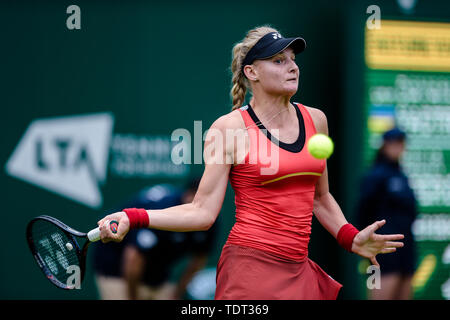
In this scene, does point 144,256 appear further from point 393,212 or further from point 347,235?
point 393,212

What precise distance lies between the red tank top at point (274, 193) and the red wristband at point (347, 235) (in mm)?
181

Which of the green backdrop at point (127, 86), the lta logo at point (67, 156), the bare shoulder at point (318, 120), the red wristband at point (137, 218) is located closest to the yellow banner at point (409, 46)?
the green backdrop at point (127, 86)

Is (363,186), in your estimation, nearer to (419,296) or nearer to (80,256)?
(419,296)

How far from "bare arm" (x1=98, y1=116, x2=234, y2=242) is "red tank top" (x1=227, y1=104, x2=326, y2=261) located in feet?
0.29

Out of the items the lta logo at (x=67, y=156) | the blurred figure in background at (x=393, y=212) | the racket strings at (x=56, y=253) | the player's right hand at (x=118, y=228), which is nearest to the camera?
the player's right hand at (x=118, y=228)

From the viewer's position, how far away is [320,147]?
118 inches

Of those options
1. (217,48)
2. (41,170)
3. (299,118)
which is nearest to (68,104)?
(41,170)

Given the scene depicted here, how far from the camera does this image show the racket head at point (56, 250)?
3.16m

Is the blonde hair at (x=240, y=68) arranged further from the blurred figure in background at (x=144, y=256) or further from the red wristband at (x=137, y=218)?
the blurred figure in background at (x=144, y=256)

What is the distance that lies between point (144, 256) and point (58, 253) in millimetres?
1355

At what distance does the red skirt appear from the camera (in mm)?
2973

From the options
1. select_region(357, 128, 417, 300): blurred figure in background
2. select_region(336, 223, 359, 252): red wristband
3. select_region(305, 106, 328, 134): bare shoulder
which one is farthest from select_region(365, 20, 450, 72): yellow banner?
select_region(336, 223, 359, 252): red wristband

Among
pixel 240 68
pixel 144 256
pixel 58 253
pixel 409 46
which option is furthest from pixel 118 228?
pixel 409 46

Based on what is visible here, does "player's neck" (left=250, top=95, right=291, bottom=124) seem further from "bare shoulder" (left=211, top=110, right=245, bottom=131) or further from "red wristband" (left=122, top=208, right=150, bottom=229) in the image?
"red wristband" (left=122, top=208, right=150, bottom=229)
